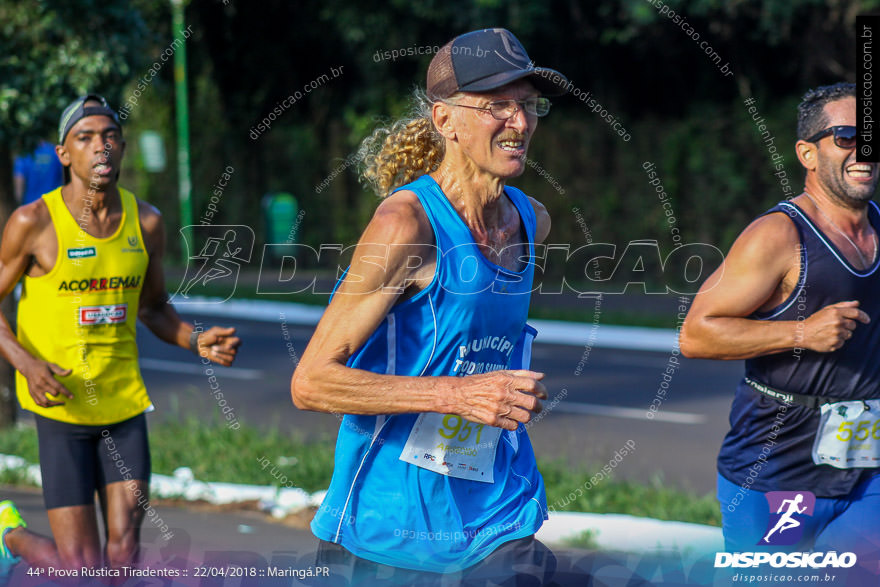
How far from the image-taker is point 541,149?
1895 centimetres

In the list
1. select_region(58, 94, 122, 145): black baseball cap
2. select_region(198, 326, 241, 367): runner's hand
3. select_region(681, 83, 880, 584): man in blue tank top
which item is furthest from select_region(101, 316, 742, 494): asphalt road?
select_region(58, 94, 122, 145): black baseball cap

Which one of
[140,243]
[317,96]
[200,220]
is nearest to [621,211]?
[317,96]

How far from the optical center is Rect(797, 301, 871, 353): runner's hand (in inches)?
134

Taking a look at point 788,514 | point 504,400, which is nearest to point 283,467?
point 788,514

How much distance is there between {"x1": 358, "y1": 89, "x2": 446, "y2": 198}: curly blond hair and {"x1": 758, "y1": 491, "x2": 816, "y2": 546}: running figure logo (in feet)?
5.00

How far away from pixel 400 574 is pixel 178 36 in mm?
14968

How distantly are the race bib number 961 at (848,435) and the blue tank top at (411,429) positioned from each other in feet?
3.73

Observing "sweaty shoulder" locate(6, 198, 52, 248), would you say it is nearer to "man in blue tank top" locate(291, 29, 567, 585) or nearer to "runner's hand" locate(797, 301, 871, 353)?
"man in blue tank top" locate(291, 29, 567, 585)

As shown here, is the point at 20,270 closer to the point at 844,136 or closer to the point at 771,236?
the point at 771,236

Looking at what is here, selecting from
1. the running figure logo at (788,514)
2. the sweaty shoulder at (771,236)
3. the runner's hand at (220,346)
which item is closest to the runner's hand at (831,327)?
the sweaty shoulder at (771,236)

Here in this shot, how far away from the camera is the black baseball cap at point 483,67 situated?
2998 millimetres

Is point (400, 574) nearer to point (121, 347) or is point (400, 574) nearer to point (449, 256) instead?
point (449, 256)

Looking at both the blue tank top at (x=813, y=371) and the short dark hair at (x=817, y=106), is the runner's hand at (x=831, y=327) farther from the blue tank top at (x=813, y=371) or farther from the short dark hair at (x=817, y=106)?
the short dark hair at (x=817, y=106)

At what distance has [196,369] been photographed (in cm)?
1166
